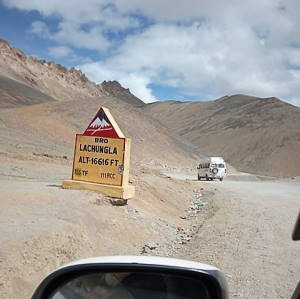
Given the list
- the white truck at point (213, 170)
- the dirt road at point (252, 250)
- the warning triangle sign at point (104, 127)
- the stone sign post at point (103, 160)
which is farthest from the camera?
the white truck at point (213, 170)

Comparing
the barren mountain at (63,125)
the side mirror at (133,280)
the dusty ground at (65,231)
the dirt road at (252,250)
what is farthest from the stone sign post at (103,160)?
the barren mountain at (63,125)

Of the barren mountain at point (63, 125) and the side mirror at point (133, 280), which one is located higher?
the barren mountain at point (63, 125)

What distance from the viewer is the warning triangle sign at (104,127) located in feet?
44.8

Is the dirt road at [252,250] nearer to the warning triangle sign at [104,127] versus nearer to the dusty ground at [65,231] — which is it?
the dusty ground at [65,231]

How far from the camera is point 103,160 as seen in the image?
1395cm

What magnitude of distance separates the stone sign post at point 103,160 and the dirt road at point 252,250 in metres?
2.39

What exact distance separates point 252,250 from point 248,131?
345 feet

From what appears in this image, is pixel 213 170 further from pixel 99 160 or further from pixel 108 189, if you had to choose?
pixel 108 189

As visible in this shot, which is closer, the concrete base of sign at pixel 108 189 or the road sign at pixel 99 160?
the concrete base of sign at pixel 108 189

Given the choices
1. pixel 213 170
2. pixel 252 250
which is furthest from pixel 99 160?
pixel 213 170

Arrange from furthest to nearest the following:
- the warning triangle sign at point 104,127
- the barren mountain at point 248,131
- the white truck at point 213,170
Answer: the barren mountain at point 248,131
the white truck at point 213,170
the warning triangle sign at point 104,127

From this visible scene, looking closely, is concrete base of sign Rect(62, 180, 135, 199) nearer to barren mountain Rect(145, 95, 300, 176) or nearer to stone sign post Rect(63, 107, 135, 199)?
stone sign post Rect(63, 107, 135, 199)

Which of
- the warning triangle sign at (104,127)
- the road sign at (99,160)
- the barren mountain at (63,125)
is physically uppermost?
the barren mountain at (63,125)

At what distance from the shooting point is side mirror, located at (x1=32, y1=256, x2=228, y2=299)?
2656 millimetres
